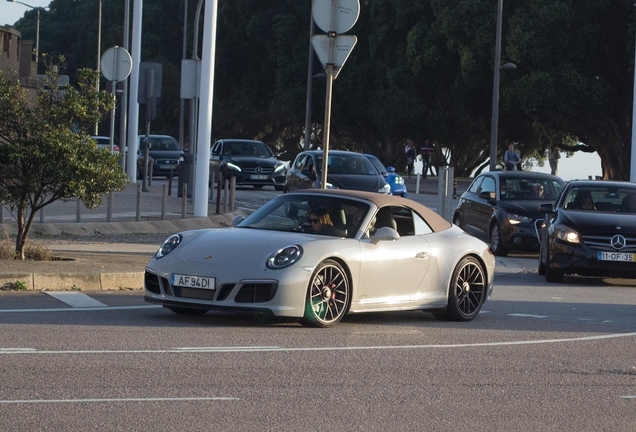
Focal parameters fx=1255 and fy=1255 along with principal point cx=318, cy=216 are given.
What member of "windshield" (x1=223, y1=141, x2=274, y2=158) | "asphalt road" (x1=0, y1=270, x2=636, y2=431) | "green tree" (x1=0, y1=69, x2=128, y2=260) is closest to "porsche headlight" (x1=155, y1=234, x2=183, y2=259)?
"asphalt road" (x1=0, y1=270, x2=636, y2=431)

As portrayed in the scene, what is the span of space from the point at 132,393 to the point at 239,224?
475 cm

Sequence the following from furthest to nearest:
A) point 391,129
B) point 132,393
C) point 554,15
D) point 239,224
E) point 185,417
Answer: point 391,129, point 554,15, point 239,224, point 132,393, point 185,417

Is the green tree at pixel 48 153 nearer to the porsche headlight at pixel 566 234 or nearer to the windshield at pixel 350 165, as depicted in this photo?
the porsche headlight at pixel 566 234

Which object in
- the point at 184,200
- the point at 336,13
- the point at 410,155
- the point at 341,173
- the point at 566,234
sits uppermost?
the point at 336,13

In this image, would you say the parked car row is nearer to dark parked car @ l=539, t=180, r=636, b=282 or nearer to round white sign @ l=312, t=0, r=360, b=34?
dark parked car @ l=539, t=180, r=636, b=282

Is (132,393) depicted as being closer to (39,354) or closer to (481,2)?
(39,354)

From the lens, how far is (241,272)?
1074 cm

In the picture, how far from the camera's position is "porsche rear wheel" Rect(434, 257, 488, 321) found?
12391 millimetres

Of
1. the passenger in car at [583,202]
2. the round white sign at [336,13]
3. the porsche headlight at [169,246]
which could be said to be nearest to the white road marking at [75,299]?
the porsche headlight at [169,246]

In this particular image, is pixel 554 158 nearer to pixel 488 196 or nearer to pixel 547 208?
pixel 488 196

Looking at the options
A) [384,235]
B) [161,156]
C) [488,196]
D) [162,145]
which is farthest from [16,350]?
[162,145]

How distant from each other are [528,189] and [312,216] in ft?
38.9

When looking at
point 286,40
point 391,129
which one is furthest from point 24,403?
point 286,40

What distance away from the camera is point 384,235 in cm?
1159
